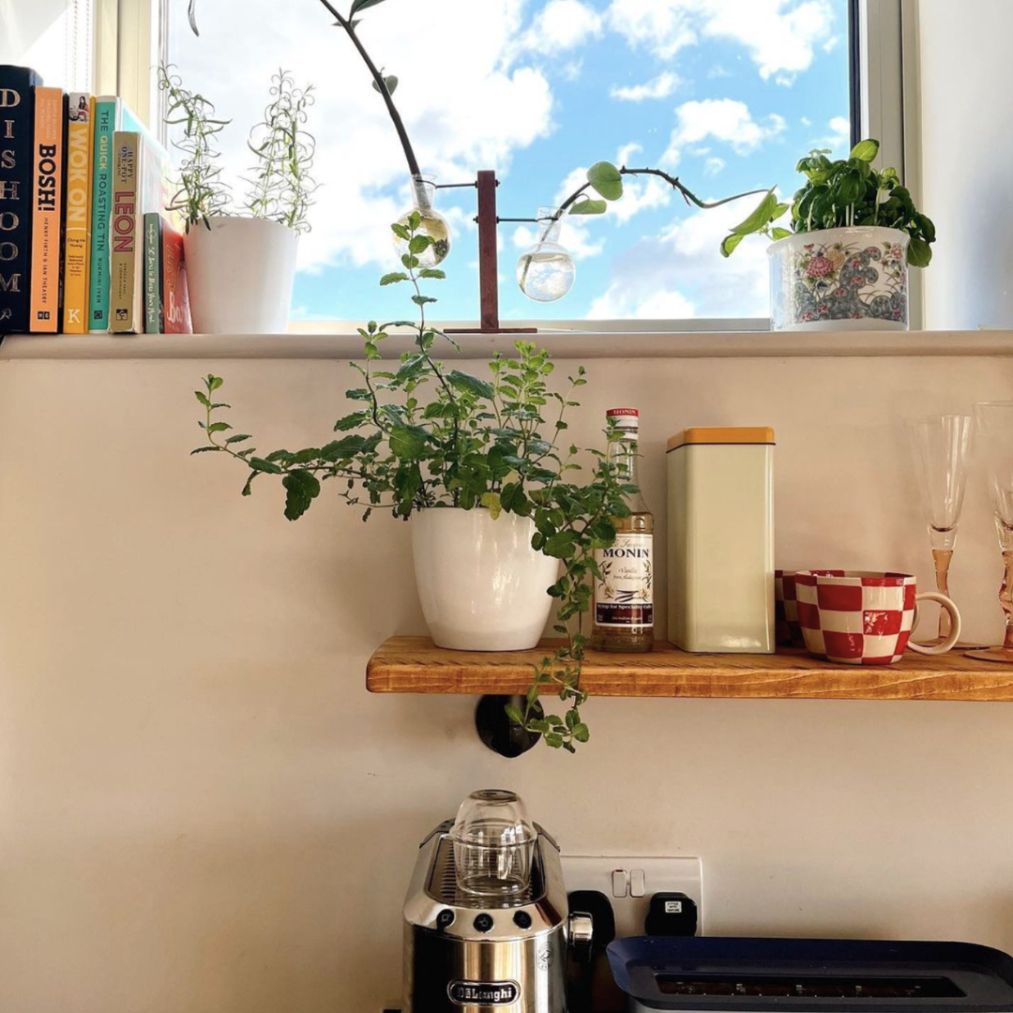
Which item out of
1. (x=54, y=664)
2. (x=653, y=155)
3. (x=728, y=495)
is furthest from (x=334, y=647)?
(x=653, y=155)

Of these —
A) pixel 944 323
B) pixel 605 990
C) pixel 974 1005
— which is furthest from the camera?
pixel 944 323

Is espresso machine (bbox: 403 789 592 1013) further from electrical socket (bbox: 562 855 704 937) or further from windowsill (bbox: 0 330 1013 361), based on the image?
windowsill (bbox: 0 330 1013 361)

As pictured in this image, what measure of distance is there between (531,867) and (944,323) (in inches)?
34.1

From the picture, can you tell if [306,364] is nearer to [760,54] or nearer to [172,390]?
[172,390]

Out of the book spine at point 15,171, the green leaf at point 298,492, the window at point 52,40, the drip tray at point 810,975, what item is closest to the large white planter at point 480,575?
the green leaf at point 298,492

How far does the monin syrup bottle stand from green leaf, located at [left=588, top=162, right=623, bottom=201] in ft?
1.05

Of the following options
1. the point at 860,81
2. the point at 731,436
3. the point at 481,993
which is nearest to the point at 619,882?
the point at 481,993

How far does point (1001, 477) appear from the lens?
92 centimetres

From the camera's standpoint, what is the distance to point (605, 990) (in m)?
0.95

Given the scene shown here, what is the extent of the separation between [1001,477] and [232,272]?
879 millimetres

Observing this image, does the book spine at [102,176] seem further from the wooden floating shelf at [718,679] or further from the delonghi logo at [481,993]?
the delonghi logo at [481,993]

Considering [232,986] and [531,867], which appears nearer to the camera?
[531,867]

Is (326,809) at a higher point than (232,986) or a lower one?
higher

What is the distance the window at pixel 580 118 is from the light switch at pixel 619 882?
718 mm
